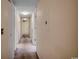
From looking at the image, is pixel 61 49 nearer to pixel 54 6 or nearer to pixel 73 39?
pixel 73 39

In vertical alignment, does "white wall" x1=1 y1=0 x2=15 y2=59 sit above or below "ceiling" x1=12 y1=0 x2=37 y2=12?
below

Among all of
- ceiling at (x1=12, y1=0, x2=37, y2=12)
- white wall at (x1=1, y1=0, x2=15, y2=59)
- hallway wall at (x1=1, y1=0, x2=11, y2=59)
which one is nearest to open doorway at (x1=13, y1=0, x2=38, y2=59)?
ceiling at (x1=12, y1=0, x2=37, y2=12)

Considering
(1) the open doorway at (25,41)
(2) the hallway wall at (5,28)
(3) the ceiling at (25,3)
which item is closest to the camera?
(2) the hallway wall at (5,28)

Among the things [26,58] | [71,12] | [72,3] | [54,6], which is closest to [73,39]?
[71,12]

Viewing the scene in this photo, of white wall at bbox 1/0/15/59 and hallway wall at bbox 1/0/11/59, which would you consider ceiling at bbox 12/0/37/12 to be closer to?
white wall at bbox 1/0/15/59

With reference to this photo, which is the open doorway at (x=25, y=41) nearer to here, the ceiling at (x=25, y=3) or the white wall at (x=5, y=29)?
the ceiling at (x=25, y=3)

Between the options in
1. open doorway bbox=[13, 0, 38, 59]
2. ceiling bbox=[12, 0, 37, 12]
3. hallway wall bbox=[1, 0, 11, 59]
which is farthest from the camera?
open doorway bbox=[13, 0, 38, 59]

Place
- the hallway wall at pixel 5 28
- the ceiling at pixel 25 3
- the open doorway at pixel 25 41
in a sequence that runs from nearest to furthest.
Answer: the hallway wall at pixel 5 28, the ceiling at pixel 25 3, the open doorway at pixel 25 41

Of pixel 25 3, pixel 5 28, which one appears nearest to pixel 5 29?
pixel 5 28

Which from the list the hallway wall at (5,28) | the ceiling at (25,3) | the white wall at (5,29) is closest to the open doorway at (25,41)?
the ceiling at (25,3)

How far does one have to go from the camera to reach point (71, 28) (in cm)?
209

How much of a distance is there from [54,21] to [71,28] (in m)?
0.56

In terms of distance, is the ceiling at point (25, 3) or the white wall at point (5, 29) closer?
the white wall at point (5, 29)

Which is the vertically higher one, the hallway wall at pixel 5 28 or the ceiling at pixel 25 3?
the ceiling at pixel 25 3
